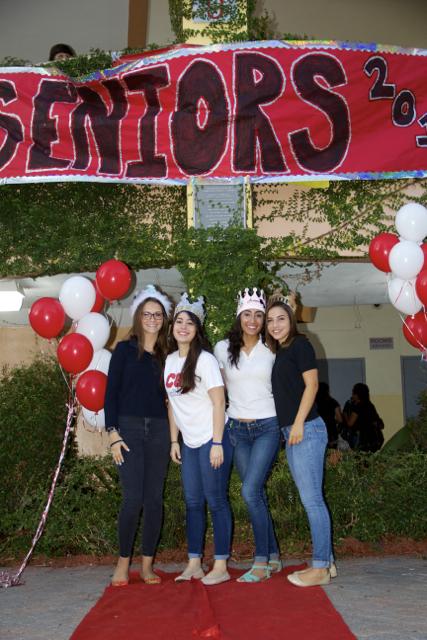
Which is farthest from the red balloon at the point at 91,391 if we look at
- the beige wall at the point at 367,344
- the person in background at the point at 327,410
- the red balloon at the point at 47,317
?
the beige wall at the point at 367,344

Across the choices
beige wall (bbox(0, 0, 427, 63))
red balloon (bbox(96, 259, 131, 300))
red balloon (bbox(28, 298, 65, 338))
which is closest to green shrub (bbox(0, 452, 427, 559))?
red balloon (bbox(28, 298, 65, 338))

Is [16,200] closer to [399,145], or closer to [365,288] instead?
[399,145]

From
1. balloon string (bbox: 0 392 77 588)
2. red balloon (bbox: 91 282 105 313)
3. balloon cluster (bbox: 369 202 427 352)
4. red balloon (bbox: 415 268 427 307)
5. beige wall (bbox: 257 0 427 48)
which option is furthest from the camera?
beige wall (bbox: 257 0 427 48)

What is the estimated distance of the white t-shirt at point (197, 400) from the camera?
3.75 m

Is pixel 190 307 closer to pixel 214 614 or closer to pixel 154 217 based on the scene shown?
pixel 214 614

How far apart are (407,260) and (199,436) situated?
1696mm

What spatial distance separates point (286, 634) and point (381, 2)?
24.5 feet

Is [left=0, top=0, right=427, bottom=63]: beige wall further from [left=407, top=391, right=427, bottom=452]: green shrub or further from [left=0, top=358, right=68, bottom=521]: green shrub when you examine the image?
[left=0, top=358, right=68, bottom=521]: green shrub

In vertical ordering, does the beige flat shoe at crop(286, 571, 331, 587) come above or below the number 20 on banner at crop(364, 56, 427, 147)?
below

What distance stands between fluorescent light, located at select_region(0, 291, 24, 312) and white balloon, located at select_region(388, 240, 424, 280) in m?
4.32

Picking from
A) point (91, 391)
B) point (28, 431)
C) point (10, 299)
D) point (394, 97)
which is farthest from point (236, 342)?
point (10, 299)

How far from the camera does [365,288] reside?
8.39 m

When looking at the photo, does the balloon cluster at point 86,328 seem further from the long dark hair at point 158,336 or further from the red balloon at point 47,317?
the long dark hair at point 158,336

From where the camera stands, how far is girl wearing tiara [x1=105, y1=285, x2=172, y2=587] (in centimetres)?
373
